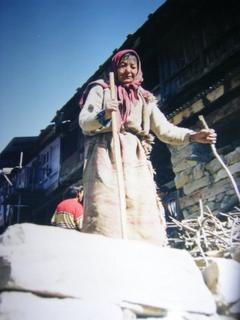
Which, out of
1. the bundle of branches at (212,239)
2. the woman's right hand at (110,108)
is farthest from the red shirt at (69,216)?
the woman's right hand at (110,108)

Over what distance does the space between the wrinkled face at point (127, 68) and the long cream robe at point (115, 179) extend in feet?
0.71

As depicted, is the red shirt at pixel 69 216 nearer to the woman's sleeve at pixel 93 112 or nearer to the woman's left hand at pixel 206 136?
the woman's sleeve at pixel 93 112

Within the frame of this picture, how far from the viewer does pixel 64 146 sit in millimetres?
13586

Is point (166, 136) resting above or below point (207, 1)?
below

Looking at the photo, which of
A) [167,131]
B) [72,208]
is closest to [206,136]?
[167,131]

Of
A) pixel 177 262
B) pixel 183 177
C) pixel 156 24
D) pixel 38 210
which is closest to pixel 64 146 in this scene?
pixel 38 210

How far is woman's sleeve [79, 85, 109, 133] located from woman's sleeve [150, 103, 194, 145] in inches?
20.4

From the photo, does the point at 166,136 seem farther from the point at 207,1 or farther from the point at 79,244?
the point at 207,1

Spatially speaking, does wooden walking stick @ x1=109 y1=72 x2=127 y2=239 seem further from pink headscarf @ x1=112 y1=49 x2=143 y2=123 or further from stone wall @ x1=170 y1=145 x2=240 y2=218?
stone wall @ x1=170 y1=145 x2=240 y2=218

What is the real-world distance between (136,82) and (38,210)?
12.2 metres

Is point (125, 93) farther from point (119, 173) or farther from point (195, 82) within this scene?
point (195, 82)

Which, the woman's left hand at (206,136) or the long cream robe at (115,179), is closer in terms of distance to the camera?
the long cream robe at (115,179)

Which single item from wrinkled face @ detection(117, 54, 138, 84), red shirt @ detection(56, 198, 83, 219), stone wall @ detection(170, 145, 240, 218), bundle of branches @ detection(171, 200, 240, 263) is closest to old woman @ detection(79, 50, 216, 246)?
wrinkled face @ detection(117, 54, 138, 84)

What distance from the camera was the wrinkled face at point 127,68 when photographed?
277 centimetres
